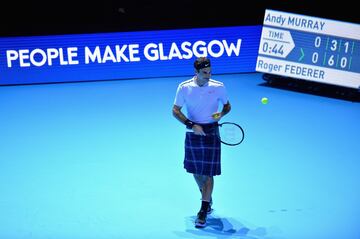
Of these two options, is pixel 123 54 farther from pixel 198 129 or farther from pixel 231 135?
pixel 198 129

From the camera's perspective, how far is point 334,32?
1242 centimetres

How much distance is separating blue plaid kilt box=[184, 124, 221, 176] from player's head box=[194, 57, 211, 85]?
0.55 m

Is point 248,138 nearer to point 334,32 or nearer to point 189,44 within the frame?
point 334,32

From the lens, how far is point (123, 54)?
45.9 ft

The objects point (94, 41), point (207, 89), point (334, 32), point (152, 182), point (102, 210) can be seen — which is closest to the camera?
Result: point (207, 89)

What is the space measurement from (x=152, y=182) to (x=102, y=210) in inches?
41.7

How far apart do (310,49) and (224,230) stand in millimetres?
6711

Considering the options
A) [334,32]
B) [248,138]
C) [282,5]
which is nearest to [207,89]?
[248,138]

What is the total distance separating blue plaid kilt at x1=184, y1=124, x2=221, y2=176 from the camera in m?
6.89

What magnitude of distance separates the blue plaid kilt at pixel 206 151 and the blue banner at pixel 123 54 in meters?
7.36

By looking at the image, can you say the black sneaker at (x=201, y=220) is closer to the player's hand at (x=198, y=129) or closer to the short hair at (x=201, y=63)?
the player's hand at (x=198, y=129)

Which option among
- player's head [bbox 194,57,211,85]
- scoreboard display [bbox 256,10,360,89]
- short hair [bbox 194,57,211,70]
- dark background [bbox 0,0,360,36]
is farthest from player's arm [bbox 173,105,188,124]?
dark background [bbox 0,0,360,36]

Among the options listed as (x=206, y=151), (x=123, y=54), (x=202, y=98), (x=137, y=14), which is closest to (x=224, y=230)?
(x=206, y=151)

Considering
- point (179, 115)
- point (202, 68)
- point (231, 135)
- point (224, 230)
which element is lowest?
point (224, 230)
